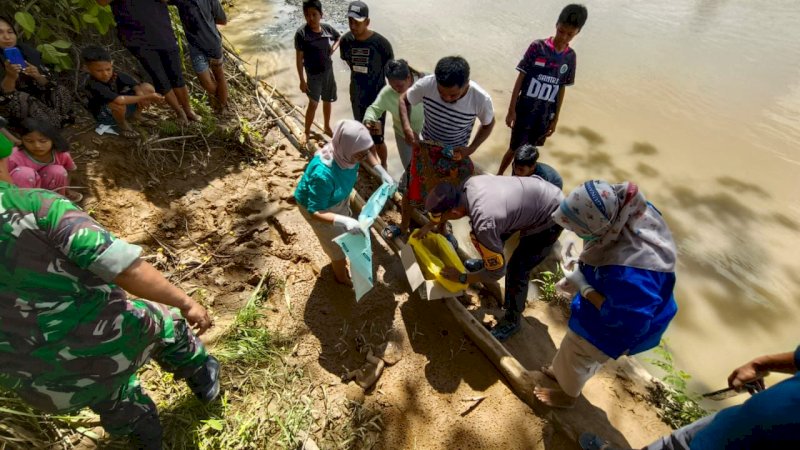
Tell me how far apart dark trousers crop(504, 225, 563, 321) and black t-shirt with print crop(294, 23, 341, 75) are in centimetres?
328

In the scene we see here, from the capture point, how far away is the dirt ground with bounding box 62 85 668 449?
277 cm

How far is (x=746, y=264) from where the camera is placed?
4188mm

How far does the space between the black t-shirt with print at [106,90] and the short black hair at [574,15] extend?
4.46m

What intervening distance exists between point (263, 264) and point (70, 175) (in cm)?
199

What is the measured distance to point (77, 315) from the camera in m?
1.71

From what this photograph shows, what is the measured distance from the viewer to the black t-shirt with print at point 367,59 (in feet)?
14.2

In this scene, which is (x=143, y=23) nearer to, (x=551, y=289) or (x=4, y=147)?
(x=4, y=147)

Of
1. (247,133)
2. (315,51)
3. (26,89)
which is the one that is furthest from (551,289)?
(26,89)

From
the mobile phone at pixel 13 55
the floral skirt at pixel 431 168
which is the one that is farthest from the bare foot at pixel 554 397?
the mobile phone at pixel 13 55

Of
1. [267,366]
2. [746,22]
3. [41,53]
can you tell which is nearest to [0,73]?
[41,53]

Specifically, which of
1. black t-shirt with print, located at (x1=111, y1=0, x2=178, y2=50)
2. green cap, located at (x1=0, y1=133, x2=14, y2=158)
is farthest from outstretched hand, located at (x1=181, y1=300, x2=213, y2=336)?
black t-shirt with print, located at (x1=111, y1=0, x2=178, y2=50)

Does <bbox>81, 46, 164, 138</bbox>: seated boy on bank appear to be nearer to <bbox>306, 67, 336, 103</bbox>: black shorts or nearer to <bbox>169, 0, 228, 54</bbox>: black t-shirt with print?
<bbox>169, 0, 228, 54</bbox>: black t-shirt with print

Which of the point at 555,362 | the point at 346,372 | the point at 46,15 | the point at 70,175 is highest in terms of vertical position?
the point at 46,15

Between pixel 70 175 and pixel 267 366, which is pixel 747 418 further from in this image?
pixel 70 175
